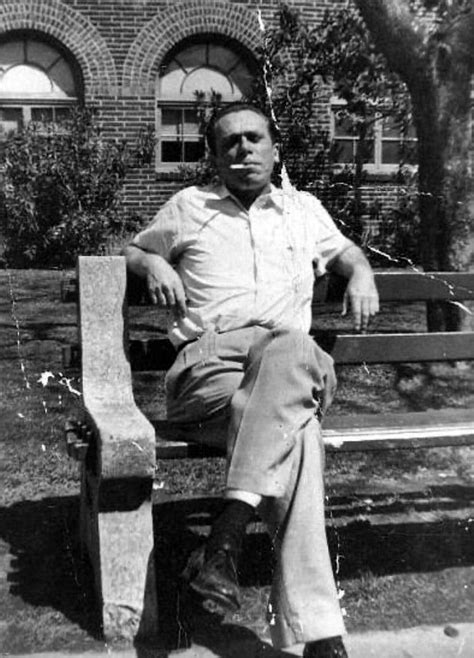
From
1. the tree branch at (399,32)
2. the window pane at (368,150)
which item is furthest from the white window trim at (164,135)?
the tree branch at (399,32)

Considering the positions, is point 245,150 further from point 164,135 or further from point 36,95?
point 36,95

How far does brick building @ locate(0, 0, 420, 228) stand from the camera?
1267cm

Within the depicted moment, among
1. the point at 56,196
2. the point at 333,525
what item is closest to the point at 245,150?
the point at 333,525

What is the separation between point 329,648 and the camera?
275 cm

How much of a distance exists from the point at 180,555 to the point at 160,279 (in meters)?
1.11

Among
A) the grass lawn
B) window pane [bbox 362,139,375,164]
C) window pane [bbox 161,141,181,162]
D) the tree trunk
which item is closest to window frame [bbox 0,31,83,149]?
window pane [bbox 161,141,181,162]

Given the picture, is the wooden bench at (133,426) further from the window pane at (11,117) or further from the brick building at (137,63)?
the window pane at (11,117)

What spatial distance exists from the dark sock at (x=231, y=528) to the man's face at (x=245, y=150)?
1.42 metres

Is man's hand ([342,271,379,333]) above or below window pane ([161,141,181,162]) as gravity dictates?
below

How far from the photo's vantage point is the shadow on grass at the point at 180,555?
10.4ft

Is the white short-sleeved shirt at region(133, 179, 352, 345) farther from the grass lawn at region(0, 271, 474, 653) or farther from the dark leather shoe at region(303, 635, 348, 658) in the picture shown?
the dark leather shoe at region(303, 635, 348, 658)

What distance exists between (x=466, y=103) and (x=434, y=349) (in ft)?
9.93

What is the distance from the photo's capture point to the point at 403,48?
627 centimetres

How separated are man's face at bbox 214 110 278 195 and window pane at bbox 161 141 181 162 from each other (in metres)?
9.88
